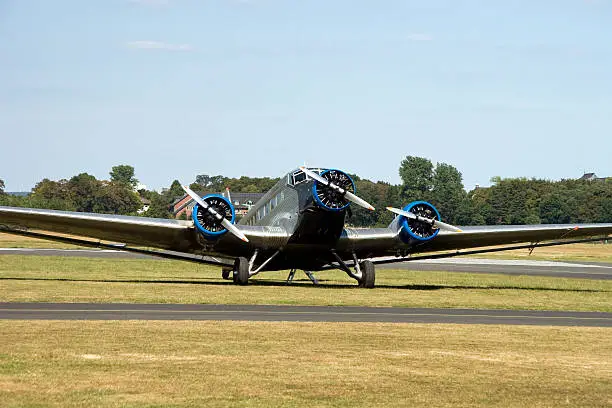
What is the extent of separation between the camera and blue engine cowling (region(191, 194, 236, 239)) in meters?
35.6

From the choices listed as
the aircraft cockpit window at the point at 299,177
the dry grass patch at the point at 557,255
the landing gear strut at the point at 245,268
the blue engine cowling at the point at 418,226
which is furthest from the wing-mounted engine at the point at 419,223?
the dry grass patch at the point at 557,255

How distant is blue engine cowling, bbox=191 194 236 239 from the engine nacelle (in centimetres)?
340

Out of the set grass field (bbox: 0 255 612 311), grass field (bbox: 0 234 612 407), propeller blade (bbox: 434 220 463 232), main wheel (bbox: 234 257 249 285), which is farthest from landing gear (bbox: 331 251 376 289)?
grass field (bbox: 0 234 612 407)

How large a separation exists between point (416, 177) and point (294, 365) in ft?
589

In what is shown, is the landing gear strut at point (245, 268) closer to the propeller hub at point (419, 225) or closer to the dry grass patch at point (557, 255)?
the propeller hub at point (419, 225)

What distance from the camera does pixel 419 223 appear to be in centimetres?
3794

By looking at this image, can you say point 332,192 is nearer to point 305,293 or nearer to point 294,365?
point 305,293

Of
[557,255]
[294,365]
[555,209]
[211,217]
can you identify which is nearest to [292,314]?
[294,365]

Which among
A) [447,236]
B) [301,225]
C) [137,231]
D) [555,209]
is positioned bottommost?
[137,231]

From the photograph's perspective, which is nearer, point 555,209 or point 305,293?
point 305,293

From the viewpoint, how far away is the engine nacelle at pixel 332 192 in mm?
34969

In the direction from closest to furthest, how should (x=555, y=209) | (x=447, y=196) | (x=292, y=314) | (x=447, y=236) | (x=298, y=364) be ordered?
(x=298, y=364) → (x=292, y=314) → (x=447, y=236) → (x=555, y=209) → (x=447, y=196)

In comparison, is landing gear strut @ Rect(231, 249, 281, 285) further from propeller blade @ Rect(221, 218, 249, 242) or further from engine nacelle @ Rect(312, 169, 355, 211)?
engine nacelle @ Rect(312, 169, 355, 211)

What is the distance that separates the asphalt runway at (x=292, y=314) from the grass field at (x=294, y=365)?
183 centimetres
